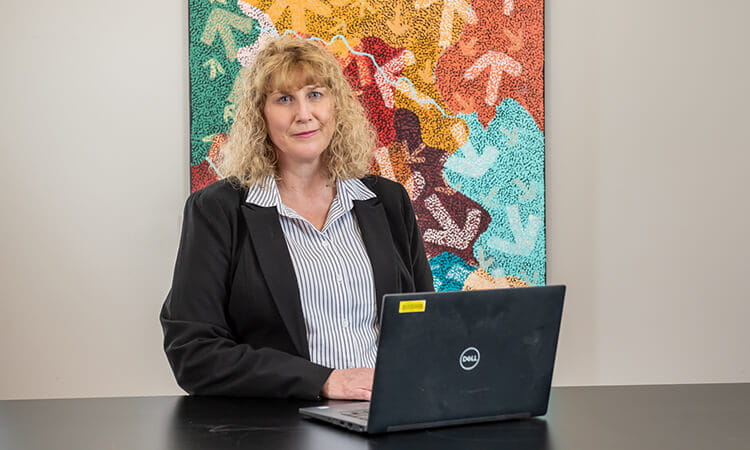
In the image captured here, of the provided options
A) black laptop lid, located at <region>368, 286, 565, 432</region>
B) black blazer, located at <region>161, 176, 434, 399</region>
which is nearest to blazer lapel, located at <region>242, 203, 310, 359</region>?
black blazer, located at <region>161, 176, 434, 399</region>

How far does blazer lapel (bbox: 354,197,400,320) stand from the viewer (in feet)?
6.66

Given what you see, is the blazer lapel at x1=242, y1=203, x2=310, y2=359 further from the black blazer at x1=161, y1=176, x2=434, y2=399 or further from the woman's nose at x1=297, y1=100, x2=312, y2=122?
the woman's nose at x1=297, y1=100, x2=312, y2=122

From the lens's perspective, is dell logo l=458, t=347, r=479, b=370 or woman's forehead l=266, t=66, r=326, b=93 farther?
woman's forehead l=266, t=66, r=326, b=93

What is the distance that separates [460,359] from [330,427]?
8.8 inches

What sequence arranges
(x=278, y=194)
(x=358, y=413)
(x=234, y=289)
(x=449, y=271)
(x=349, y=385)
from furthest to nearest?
(x=449, y=271) < (x=278, y=194) < (x=234, y=289) < (x=349, y=385) < (x=358, y=413)

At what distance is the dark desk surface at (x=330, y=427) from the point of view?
1177 mm

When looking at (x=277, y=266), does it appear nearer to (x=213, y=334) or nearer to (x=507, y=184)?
(x=213, y=334)

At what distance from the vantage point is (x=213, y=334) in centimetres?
182

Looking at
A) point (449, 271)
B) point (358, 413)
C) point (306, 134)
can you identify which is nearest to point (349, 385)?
point (358, 413)

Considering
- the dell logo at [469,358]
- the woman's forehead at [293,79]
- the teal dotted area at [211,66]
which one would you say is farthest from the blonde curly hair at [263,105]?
the dell logo at [469,358]

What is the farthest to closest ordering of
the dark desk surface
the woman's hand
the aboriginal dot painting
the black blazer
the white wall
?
the aboriginal dot painting → the white wall → the black blazer → the woman's hand → the dark desk surface

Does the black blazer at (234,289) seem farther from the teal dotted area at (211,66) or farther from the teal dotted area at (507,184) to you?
the teal dotted area at (507,184)
